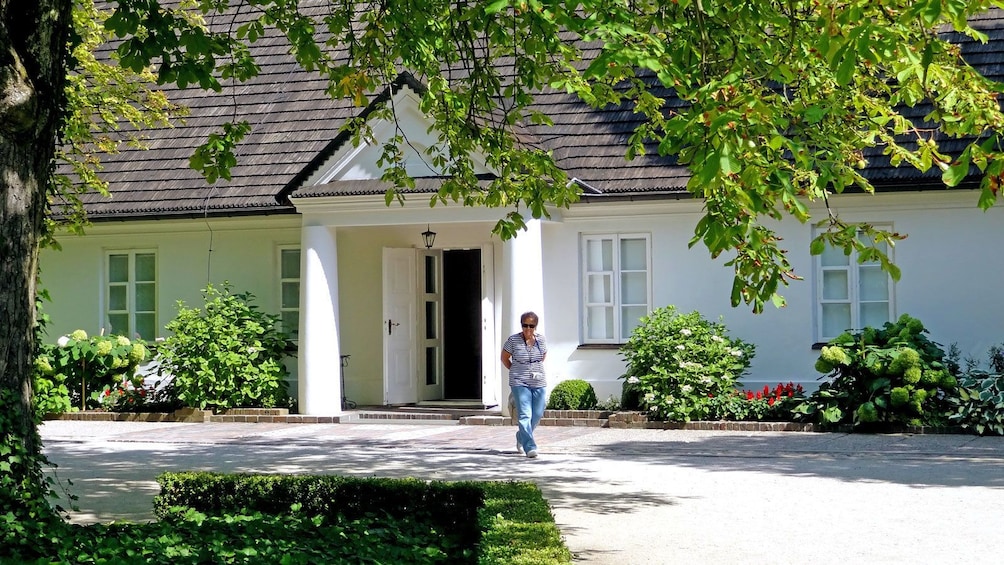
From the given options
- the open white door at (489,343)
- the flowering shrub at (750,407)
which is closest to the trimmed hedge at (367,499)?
the flowering shrub at (750,407)

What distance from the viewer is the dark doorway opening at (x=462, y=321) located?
23953mm

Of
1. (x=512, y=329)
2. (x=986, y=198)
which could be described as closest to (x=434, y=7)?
(x=986, y=198)

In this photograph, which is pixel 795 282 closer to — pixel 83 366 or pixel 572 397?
pixel 572 397

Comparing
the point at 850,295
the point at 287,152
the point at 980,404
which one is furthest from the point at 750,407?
the point at 287,152

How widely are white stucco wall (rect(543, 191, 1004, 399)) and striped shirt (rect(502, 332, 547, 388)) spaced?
17.2ft

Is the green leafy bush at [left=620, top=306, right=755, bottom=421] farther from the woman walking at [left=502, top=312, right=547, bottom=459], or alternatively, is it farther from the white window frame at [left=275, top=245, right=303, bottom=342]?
the white window frame at [left=275, top=245, right=303, bottom=342]

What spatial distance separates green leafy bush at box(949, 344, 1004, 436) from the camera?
55.4 feet

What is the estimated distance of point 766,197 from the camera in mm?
7527

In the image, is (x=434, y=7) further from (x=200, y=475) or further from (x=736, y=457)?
(x=736, y=457)

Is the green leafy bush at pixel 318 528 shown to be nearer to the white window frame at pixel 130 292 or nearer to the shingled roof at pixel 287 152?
the shingled roof at pixel 287 152

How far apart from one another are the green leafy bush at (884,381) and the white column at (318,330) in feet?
23.4

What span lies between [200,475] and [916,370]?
10.3 m

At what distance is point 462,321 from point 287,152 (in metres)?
4.38

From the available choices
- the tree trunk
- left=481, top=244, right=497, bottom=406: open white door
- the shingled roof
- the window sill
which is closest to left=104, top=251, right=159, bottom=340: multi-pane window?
the shingled roof
